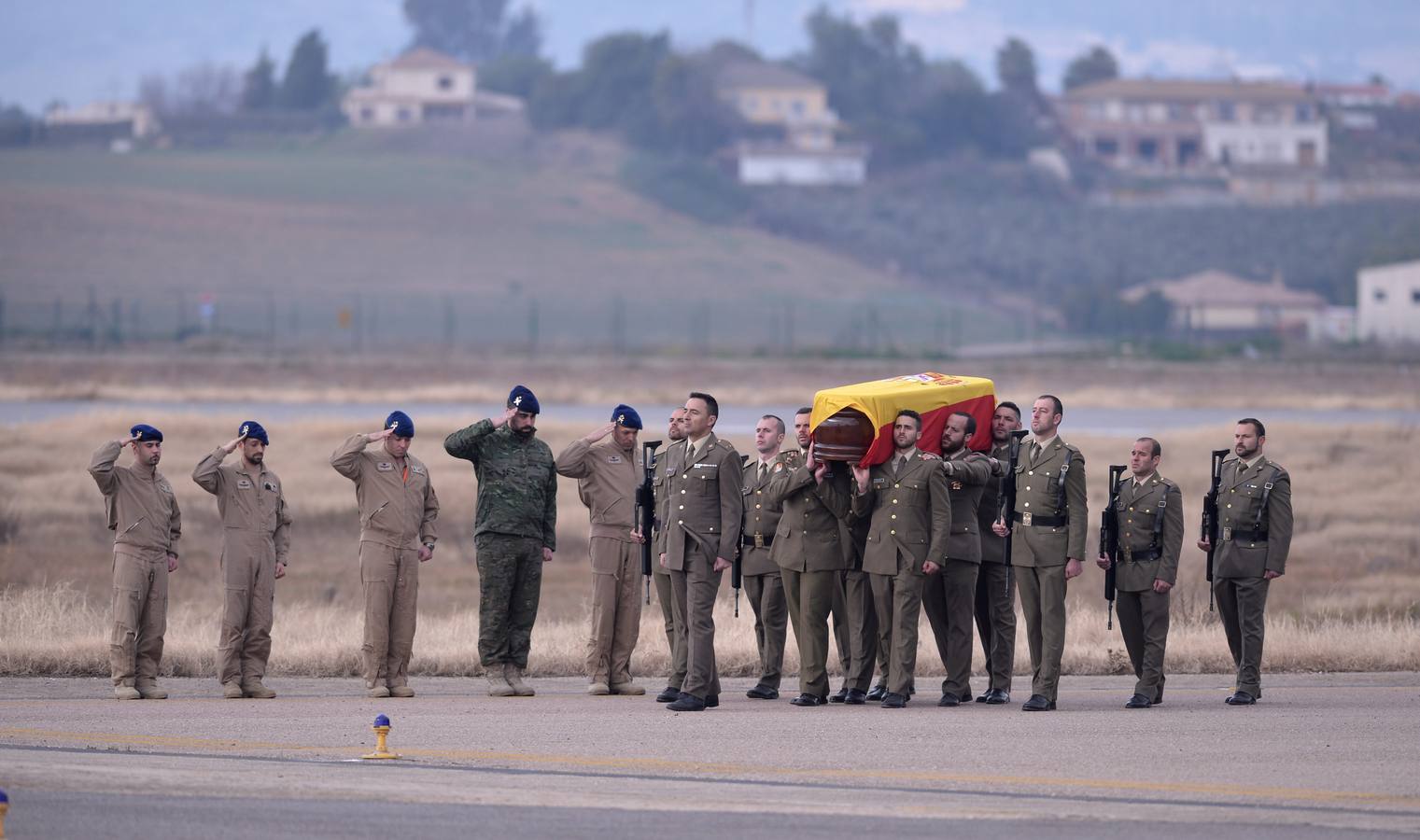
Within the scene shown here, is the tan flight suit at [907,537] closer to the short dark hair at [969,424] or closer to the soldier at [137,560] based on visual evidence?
the short dark hair at [969,424]

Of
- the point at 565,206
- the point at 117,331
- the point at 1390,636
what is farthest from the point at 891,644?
the point at 565,206

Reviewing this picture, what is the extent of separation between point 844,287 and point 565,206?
19.6m

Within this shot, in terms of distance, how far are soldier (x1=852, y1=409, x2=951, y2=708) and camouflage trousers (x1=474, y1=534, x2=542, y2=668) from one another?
2394 millimetres

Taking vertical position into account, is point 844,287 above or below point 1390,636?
above

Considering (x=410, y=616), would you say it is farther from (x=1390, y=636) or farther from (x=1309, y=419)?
(x=1309, y=419)

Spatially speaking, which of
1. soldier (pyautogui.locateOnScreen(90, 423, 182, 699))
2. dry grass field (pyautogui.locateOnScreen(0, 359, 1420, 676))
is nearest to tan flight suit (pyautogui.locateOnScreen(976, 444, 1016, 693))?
dry grass field (pyautogui.locateOnScreen(0, 359, 1420, 676))

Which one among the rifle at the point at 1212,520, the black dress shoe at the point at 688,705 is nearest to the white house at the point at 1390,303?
the rifle at the point at 1212,520

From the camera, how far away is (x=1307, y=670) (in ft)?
49.9

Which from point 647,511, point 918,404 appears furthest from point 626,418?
point 918,404

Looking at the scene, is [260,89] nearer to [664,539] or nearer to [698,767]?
[664,539]

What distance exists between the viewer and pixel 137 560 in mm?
12898

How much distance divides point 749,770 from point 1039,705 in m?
2.99

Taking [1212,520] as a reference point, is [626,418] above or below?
above

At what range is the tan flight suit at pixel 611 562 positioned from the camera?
13219 mm
